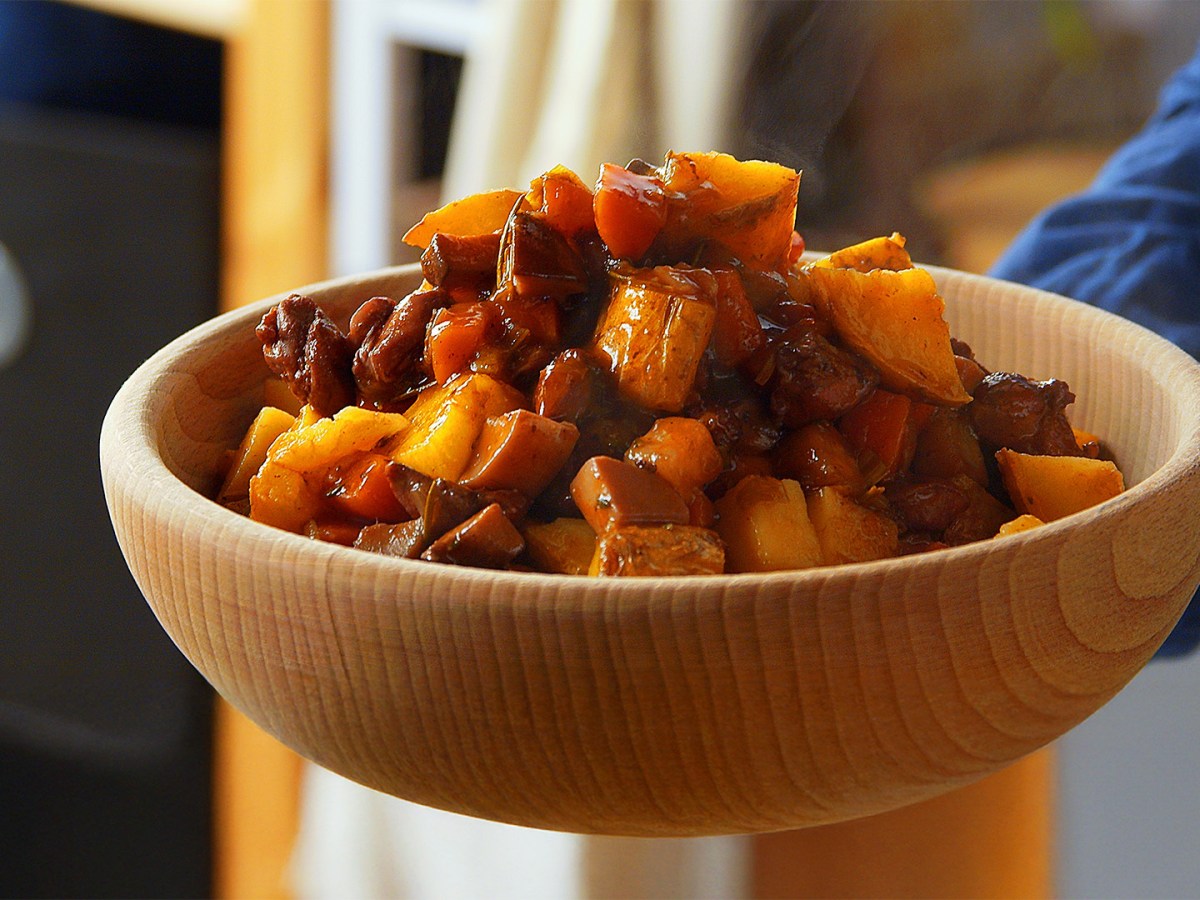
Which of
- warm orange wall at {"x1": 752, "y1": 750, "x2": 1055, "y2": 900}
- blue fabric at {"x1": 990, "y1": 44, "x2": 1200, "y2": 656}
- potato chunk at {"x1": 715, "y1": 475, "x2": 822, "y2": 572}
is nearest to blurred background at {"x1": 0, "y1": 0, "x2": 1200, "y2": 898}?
warm orange wall at {"x1": 752, "y1": 750, "x2": 1055, "y2": 900}

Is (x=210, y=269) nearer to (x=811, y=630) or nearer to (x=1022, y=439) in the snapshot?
(x=1022, y=439)

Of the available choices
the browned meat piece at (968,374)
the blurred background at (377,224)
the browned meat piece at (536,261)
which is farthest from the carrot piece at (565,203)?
the blurred background at (377,224)

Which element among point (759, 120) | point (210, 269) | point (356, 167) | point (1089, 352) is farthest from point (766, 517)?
point (210, 269)

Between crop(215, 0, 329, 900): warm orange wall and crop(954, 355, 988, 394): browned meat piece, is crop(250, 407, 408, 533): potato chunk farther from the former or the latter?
crop(215, 0, 329, 900): warm orange wall

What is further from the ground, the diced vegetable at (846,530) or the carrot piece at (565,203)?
the carrot piece at (565,203)

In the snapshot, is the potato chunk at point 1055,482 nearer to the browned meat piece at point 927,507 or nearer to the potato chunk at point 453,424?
the browned meat piece at point 927,507
